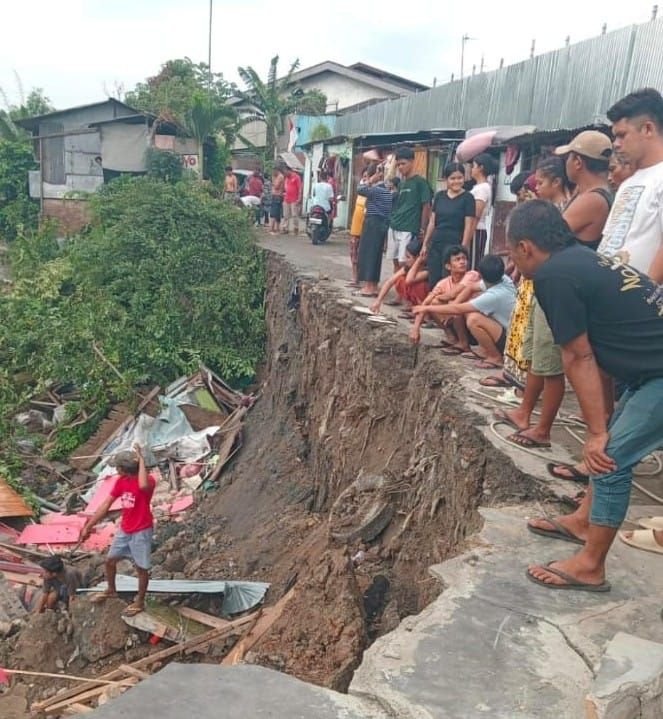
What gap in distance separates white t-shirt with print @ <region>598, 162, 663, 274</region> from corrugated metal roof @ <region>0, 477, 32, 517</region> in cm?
867

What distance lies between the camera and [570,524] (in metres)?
3.88

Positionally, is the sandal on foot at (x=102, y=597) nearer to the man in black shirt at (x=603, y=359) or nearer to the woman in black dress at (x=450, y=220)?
the woman in black dress at (x=450, y=220)

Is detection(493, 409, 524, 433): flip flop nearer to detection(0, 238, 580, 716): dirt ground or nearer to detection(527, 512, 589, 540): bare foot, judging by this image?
detection(0, 238, 580, 716): dirt ground

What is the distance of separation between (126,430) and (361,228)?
4.79 m

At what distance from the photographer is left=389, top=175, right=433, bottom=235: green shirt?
32.4 ft

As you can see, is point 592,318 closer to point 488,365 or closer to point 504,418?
point 504,418

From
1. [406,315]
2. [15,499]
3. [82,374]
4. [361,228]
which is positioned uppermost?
[361,228]

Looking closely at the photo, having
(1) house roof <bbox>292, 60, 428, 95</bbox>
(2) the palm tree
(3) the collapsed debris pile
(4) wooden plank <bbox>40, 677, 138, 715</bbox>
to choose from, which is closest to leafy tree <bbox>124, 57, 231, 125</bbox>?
(2) the palm tree

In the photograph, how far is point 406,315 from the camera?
8.73 m

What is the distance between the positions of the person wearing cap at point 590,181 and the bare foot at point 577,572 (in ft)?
7.34

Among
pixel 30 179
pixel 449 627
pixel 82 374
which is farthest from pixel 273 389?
pixel 30 179

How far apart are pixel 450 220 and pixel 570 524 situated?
5.04 meters

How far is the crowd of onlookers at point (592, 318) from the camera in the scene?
3289 mm

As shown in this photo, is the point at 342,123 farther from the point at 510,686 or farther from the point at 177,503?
the point at 510,686
